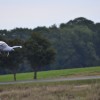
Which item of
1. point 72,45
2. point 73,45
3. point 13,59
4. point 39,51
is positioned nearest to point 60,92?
point 39,51

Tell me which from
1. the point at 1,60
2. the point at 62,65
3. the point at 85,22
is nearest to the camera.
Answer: the point at 1,60

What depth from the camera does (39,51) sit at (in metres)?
71.0

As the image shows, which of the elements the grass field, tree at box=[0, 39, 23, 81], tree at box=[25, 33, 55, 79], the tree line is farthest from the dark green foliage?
the grass field

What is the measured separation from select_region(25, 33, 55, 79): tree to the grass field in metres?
27.5

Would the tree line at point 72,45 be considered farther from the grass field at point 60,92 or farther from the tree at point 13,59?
the grass field at point 60,92

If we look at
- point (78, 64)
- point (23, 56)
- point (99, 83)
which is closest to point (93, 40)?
point (78, 64)

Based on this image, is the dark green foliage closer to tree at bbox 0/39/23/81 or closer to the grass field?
tree at bbox 0/39/23/81

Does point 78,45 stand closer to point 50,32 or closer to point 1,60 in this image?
point 50,32

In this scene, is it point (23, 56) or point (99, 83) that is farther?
point (23, 56)

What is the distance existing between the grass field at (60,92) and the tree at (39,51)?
90.1ft

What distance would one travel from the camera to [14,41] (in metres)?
73.4

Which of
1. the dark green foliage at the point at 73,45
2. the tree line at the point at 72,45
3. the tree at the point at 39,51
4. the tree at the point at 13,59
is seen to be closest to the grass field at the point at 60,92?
the tree at the point at 39,51

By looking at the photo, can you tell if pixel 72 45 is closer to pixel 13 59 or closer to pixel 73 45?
pixel 73 45

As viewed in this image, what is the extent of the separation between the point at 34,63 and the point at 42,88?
32.9 metres
